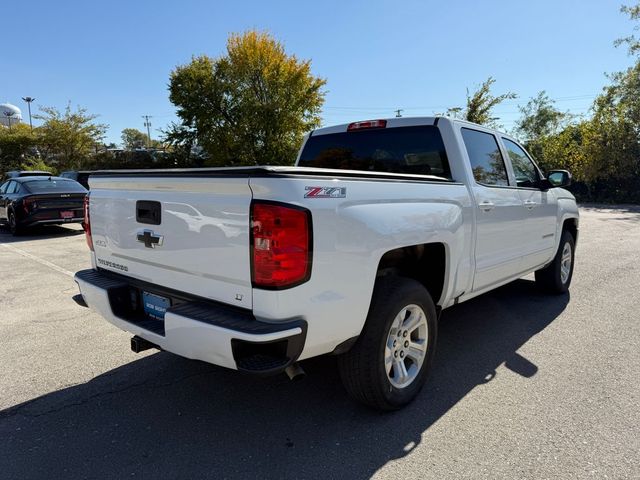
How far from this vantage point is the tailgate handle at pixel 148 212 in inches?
108

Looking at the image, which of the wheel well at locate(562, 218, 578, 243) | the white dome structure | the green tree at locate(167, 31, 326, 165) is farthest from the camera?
the white dome structure

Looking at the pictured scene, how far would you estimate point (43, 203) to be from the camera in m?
10.8

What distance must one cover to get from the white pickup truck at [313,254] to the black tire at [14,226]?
9411 mm

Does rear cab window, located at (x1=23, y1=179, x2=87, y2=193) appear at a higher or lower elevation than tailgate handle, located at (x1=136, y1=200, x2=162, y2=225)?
lower

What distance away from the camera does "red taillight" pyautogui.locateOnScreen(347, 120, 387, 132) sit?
4047 millimetres

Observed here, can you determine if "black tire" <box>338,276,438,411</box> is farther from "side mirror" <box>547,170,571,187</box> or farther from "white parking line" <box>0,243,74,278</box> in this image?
"white parking line" <box>0,243,74,278</box>

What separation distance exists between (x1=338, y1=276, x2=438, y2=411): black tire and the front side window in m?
2.46

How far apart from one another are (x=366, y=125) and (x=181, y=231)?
2.19 meters

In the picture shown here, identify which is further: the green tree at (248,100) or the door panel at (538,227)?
the green tree at (248,100)

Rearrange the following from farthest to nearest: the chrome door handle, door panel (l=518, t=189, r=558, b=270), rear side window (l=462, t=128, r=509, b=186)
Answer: door panel (l=518, t=189, r=558, b=270), rear side window (l=462, t=128, r=509, b=186), the chrome door handle

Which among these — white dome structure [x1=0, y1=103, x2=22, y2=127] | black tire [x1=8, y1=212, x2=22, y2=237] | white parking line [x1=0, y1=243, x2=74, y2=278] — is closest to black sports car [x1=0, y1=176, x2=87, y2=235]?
black tire [x1=8, y1=212, x2=22, y2=237]

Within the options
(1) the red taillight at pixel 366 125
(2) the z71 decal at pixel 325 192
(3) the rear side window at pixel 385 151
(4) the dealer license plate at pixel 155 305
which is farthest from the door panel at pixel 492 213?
(4) the dealer license plate at pixel 155 305

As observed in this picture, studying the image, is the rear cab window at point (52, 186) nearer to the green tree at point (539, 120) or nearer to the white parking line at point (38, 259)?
the white parking line at point (38, 259)

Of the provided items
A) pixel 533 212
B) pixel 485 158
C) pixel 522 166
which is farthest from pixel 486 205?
pixel 522 166
